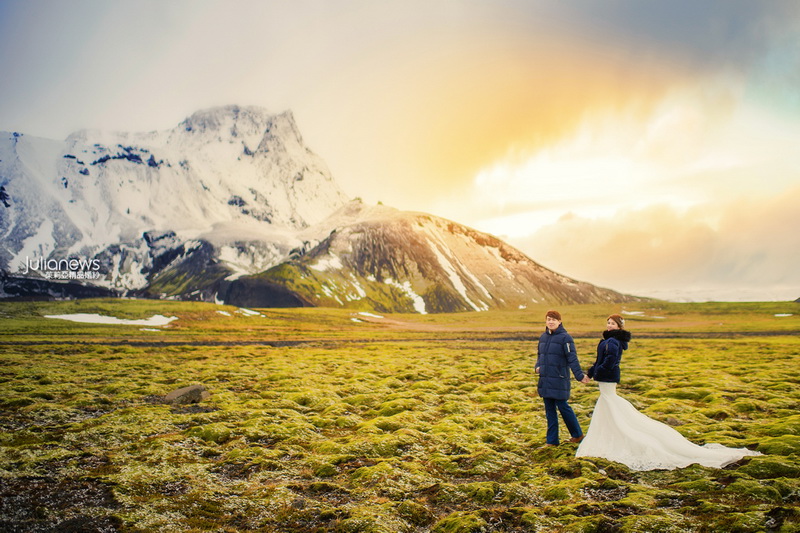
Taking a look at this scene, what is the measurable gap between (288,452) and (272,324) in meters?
117

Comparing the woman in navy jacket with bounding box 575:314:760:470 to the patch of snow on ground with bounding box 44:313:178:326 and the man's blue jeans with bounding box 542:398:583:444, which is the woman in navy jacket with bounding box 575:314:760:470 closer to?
the man's blue jeans with bounding box 542:398:583:444

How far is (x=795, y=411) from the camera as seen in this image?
866 inches

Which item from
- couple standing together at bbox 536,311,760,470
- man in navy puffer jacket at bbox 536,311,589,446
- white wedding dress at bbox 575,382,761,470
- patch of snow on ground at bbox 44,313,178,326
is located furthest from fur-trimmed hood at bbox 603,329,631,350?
patch of snow on ground at bbox 44,313,178,326

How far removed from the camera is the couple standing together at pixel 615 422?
1411 centimetres

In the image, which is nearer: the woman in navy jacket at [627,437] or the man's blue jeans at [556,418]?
the woman in navy jacket at [627,437]

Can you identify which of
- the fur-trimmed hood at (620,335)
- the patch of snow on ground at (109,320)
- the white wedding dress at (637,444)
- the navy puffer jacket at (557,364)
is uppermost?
the fur-trimmed hood at (620,335)

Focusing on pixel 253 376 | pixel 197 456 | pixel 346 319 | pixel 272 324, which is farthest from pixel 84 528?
pixel 346 319

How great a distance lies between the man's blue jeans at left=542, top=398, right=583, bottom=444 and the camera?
52.2 ft

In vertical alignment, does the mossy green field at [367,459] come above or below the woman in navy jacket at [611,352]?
below

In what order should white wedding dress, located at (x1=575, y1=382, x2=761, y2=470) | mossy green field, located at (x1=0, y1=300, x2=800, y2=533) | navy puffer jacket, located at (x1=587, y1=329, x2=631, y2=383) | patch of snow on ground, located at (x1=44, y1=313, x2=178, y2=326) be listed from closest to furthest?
mossy green field, located at (x1=0, y1=300, x2=800, y2=533), white wedding dress, located at (x1=575, y1=382, x2=761, y2=470), navy puffer jacket, located at (x1=587, y1=329, x2=631, y2=383), patch of snow on ground, located at (x1=44, y1=313, x2=178, y2=326)

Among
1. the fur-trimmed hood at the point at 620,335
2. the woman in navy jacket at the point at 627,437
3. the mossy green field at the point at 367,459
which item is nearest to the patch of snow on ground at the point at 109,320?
the mossy green field at the point at 367,459

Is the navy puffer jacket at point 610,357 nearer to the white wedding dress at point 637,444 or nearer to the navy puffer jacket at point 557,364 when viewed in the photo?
the white wedding dress at point 637,444

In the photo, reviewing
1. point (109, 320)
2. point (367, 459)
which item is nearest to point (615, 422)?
point (367, 459)

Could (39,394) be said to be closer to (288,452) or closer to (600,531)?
(288,452)
